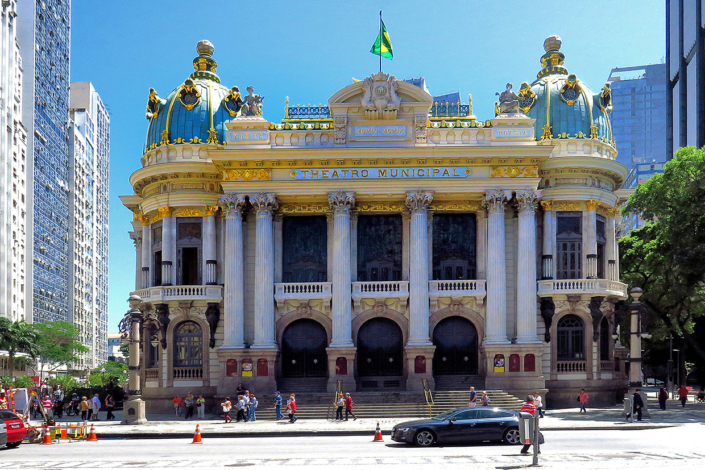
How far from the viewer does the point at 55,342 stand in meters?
96.4

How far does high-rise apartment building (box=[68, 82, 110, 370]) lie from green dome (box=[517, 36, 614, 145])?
336 ft

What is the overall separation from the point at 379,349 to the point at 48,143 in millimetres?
91586

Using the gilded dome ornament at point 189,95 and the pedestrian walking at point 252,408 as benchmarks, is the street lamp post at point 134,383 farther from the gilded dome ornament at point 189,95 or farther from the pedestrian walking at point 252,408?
the gilded dome ornament at point 189,95

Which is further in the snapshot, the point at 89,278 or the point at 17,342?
the point at 89,278

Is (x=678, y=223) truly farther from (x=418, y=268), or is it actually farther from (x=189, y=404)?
→ (x=189, y=404)

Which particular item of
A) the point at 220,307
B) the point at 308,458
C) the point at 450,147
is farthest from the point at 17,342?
the point at 308,458

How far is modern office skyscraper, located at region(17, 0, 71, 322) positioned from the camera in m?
117

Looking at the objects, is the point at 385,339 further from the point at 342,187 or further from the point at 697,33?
the point at 697,33

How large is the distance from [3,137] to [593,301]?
78841 mm

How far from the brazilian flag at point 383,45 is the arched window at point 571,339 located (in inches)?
774

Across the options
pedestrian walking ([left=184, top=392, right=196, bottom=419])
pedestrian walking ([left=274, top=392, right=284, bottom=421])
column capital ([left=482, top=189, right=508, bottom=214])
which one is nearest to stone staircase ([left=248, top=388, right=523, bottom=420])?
pedestrian walking ([left=274, top=392, right=284, bottom=421])

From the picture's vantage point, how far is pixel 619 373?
173 feet

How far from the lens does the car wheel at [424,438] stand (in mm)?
28625

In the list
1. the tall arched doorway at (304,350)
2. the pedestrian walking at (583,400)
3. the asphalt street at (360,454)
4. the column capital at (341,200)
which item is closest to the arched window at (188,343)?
the tall arched doorway at (304,350)
